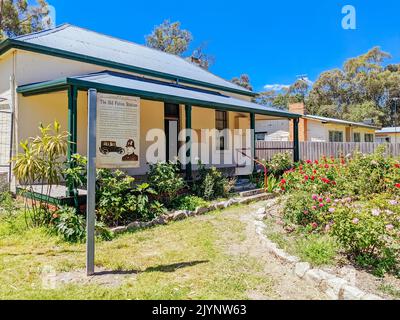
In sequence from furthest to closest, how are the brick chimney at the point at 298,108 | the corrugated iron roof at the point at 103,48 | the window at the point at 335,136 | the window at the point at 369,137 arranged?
1. the window at the point at 369,137
2. the brick chimney at the point at 298,108
3. the window at the point at 335,136
4. the corrugated iron roof at the point at 103,48

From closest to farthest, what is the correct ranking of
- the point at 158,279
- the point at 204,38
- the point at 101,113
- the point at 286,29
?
1. the point at 158,279
2. the point at 101,113
3. the point at 286,29
4. the point at 204,38

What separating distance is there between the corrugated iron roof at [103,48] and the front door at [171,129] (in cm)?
130

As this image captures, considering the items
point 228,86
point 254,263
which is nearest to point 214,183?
point 254,263

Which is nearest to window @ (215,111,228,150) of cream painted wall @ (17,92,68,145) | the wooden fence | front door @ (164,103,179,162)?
front door @ (164,103,179,162)

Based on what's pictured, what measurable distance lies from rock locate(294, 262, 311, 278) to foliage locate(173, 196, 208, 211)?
13.0ft

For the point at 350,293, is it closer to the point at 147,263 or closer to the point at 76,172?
the point at 147,263

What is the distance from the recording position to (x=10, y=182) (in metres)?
8.56

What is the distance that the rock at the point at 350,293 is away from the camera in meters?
3.26

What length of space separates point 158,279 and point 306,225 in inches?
117

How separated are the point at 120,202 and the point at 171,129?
21.5 ft

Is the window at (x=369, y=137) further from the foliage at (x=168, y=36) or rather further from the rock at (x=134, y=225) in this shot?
the rock at (x=134, y=225)

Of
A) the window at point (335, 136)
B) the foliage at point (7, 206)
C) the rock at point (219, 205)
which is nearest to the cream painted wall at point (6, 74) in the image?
the foliage at point (7, 206)

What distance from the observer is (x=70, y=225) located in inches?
223
